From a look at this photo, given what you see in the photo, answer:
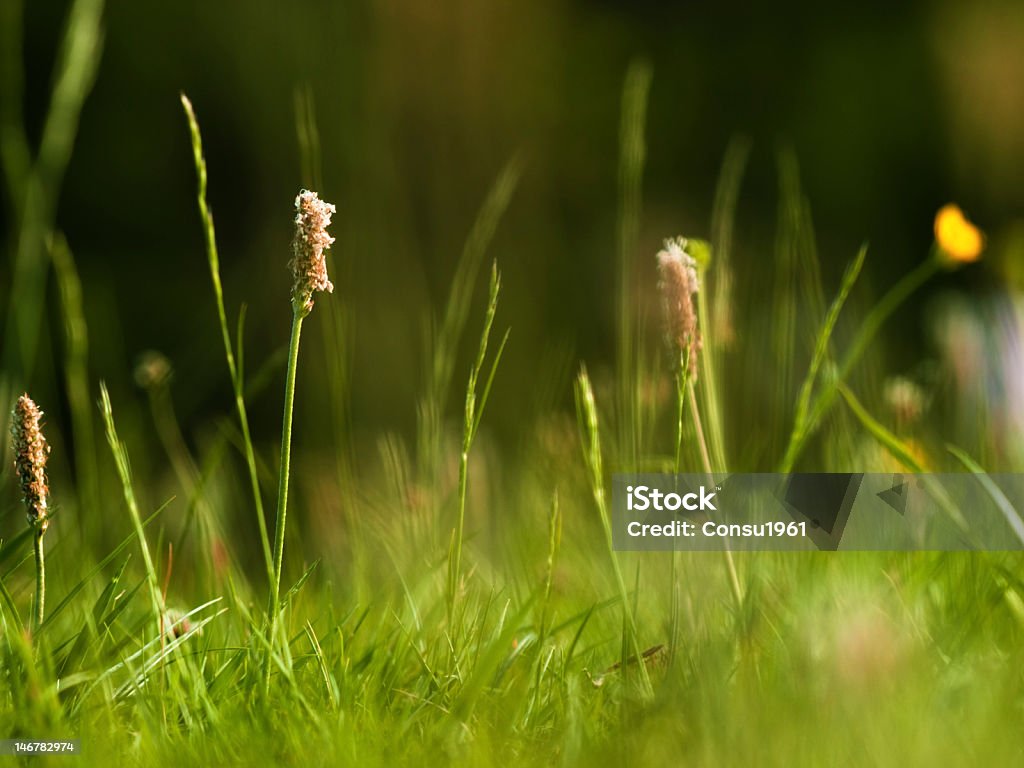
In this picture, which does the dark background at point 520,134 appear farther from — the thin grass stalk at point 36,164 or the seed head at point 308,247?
the seed head at point 308,247

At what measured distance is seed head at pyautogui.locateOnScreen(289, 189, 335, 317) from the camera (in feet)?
2.21

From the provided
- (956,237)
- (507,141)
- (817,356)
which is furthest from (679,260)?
(507,141)

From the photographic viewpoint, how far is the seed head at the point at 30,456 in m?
0.67

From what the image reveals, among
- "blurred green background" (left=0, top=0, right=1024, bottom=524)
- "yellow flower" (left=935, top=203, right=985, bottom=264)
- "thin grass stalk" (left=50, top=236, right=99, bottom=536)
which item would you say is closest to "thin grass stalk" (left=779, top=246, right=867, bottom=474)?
"yellow flower" (left=935, top=203, right=985, bottom=264)

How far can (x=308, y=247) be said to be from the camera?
68cm

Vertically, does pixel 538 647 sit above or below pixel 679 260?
below

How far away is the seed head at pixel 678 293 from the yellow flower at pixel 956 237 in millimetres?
347

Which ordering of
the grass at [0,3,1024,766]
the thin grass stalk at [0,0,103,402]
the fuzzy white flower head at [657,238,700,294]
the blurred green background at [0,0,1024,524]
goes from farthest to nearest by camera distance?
the blurred green background at [0,0,1024,524], the thin grass stalk at [0,0,103,402], the fuzzy white flower head at [657,238,700,294], the grass at [0,3,1024,766]

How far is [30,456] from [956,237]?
2.61ft

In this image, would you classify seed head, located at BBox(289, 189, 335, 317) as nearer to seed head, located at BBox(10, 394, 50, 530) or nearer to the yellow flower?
seed head, located at BBox(10, 394, 50, 530)

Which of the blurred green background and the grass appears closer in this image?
the grass

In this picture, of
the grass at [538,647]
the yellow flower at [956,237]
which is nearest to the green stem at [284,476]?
the grass at [538,647]

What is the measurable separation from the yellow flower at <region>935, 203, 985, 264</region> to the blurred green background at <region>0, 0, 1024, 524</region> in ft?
6.92

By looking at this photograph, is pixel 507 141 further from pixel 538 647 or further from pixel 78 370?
pixel 538 647
